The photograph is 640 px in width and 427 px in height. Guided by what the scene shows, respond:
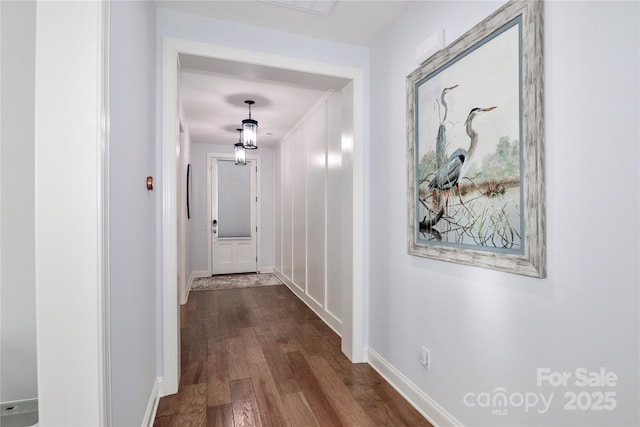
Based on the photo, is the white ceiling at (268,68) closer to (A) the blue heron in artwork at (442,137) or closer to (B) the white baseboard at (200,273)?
(A) the blue heron in artwork at (442,137)

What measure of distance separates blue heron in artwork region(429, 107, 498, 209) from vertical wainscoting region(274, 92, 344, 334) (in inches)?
38.7

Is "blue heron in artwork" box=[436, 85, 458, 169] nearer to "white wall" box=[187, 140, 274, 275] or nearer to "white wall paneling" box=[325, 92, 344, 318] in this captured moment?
"white wall paneling" box=[325, 92, 344, 318]

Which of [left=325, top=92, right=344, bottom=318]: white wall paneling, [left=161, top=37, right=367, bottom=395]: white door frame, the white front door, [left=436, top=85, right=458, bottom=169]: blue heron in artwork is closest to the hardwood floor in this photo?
[left=161, top=37, right=367, bottom=395]: white door frame

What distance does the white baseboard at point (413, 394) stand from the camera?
1.87m

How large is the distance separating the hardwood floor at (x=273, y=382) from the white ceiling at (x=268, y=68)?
91.3 inches

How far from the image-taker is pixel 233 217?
22.5ft

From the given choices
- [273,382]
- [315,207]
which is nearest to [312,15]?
[315,207]

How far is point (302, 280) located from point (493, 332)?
3.48m

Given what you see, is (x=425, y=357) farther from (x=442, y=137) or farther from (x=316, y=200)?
(x=316, y=200)

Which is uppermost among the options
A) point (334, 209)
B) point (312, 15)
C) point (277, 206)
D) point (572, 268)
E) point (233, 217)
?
point (312, 15)

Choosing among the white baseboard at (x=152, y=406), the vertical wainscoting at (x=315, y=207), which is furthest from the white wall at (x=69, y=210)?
the vertical wainscoting at (x=315, y=207)

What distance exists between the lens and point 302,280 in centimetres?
486

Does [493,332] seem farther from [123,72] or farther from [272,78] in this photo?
[272,78]

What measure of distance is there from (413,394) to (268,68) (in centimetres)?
249
